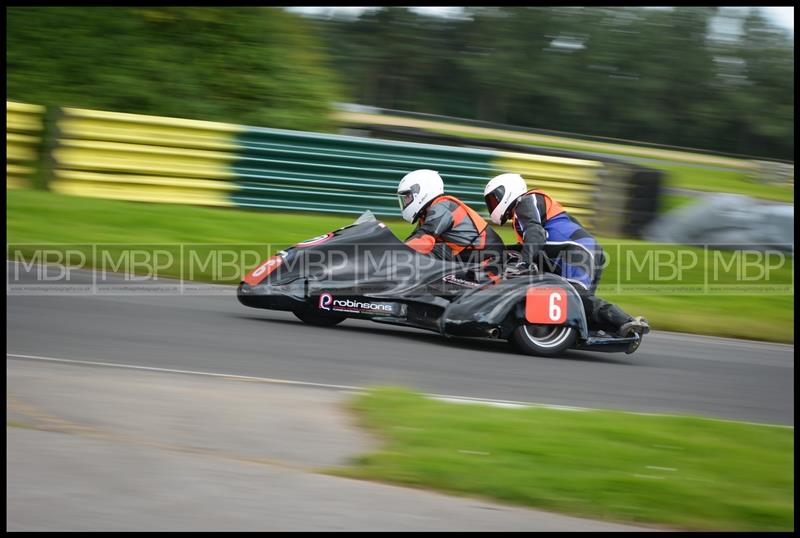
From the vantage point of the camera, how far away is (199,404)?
5082 mm

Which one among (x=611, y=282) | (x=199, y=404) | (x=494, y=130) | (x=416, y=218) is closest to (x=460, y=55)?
(x=494, y=130)

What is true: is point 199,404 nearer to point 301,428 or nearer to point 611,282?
point 301,428

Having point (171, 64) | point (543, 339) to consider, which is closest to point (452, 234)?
point (543, 339)

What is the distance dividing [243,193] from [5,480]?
8849mm

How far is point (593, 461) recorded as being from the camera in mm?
4555

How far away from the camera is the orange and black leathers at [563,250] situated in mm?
7785

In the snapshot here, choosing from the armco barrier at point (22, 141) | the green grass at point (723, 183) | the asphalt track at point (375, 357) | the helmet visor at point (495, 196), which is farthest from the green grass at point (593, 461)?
the green grass at point (723, 183)

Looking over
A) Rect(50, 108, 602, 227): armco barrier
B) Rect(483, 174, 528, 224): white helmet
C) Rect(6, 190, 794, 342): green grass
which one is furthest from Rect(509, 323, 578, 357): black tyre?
Rect(50, 108, 602, 227): armco barrier

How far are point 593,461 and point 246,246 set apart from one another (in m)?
6.96

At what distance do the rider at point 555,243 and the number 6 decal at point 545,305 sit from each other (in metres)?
0.30

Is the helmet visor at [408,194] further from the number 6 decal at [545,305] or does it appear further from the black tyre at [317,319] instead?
the number 6 decal at [545,305]

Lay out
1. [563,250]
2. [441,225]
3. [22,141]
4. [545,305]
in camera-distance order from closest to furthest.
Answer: [545,305]
[441,225]
[563,250]
[22,141]

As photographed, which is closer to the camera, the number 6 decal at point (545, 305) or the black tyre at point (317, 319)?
the number 6 decal at point (545, 305)

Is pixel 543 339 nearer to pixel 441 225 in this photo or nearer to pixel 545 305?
pixel 545 305
